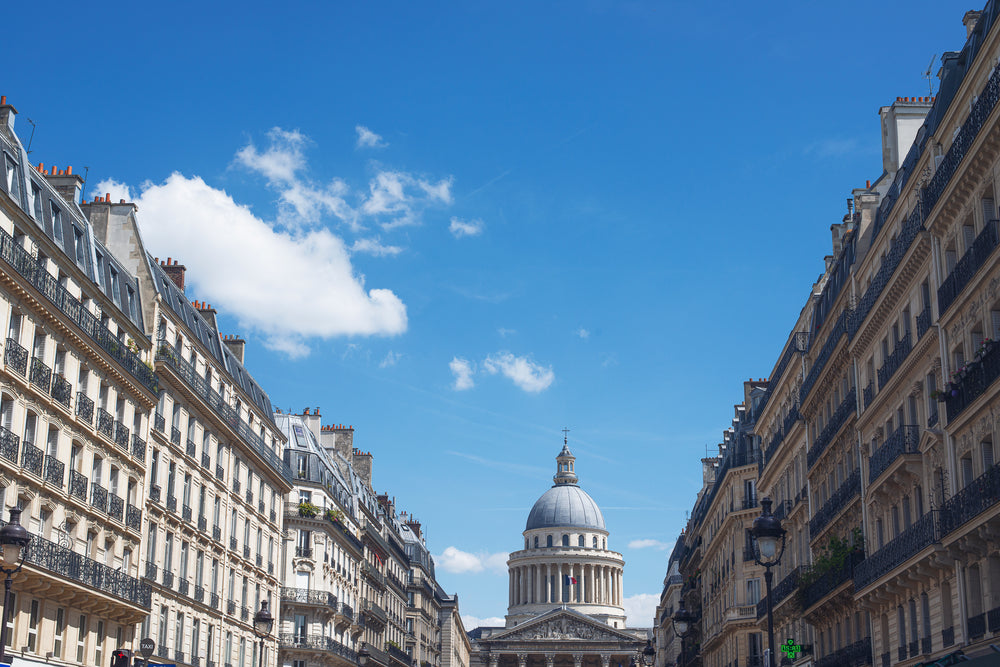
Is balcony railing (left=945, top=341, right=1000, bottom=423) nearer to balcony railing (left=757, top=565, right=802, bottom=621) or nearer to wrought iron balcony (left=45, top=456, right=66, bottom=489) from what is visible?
balcony railing (left=757, top=565, right=802, bottom=621)

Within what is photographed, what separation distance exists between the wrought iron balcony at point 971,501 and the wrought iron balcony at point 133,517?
20112 millimetres

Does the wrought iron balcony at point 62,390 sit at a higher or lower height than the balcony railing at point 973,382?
higher

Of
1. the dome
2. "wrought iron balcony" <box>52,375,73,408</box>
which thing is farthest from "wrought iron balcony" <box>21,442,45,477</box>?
the dome

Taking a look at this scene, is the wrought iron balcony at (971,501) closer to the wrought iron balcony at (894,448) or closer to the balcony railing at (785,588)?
the wrought iron balcony at (894,448)

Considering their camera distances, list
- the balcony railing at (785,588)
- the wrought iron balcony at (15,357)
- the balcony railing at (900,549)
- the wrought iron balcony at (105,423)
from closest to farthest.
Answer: the balcony railing at (900,549) < the wrought iron balcony at (15,357) < the wrought iron balcony at (105,423) < the balcony railing at (785,588)

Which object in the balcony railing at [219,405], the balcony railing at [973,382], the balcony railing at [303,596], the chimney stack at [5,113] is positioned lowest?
the balcony railing at [303,596]

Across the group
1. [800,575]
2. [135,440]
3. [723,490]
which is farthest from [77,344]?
[723,490]

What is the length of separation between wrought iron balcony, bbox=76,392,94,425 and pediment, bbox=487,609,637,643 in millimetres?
126445

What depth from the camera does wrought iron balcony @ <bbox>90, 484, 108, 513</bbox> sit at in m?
31.1

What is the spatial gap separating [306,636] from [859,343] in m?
29.1

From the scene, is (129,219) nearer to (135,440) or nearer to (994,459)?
(135,440)

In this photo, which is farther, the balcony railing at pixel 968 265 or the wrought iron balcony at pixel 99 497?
the wrought iron balcony at pixel 99 497

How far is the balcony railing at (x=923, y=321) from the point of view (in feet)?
84.3

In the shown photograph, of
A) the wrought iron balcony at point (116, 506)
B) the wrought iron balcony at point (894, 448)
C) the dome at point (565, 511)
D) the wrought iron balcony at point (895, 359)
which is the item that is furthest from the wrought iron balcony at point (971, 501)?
the dome at point (565, 511)
